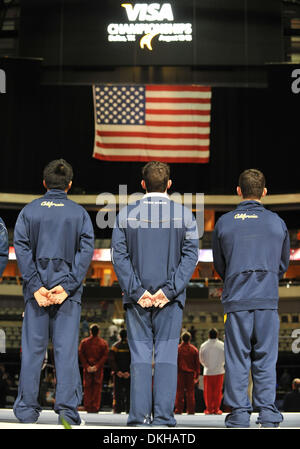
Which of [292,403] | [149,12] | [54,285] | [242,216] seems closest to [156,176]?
[242,216]

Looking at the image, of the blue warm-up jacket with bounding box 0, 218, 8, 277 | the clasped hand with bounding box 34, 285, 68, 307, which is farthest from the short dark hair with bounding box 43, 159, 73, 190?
the clasped hand with bounding box 34, 285, 68, 307

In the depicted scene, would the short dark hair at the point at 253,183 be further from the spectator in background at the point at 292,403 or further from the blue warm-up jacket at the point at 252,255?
the spectator in background at the point at 292,403

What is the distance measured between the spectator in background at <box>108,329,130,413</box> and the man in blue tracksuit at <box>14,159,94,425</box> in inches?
250

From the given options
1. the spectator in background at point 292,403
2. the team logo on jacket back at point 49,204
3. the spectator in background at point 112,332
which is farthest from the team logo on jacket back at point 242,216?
the spectator in background at point 112,332

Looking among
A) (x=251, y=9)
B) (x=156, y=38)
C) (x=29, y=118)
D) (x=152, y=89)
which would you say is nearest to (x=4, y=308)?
(x=29, y=118)

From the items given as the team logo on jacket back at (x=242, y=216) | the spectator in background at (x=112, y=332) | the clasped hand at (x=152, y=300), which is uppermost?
the team logo on jacket back at (x=242, y=216)

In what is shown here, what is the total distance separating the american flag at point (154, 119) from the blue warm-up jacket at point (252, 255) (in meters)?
14.3

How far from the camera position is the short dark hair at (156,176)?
175 inches

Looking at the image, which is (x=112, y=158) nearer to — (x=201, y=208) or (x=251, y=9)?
(x=201, y=208)

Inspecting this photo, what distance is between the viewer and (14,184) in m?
21.6

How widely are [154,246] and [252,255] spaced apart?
710mm

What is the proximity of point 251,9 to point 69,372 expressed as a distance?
19.6 metres

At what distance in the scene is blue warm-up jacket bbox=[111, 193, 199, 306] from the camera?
14.4ft

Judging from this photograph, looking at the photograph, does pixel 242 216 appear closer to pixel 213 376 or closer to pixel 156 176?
pixel 156 176
